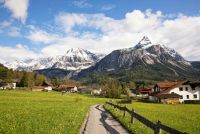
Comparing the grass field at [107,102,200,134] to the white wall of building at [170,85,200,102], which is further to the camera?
the white wall of building at [170,85,200,102]

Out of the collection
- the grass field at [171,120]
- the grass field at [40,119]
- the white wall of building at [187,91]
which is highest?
the white wall of building at [187,91]

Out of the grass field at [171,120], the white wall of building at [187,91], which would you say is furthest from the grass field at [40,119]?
the white wall of building at [187,91]

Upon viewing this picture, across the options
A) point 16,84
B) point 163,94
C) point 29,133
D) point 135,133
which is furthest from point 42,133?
point 16,84

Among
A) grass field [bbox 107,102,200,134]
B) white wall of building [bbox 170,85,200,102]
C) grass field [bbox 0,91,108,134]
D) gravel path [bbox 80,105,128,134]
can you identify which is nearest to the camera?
grass field [bbox 0,91,108,134]

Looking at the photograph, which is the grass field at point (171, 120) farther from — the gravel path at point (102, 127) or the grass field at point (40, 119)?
the grass field at point (40, 119)

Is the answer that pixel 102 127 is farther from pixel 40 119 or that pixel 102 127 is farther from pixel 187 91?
pixel 187 91

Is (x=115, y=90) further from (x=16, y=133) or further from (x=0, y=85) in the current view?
(x=16, y=133)

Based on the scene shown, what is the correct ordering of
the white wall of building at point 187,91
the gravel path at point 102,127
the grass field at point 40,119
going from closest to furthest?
the grass field at point 40,119 < the gravel path at point 102,127 < the white wall of building at point 187,91

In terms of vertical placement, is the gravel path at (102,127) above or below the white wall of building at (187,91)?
below

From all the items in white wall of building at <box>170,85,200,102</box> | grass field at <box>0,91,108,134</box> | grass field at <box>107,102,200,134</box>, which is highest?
white wall of building at <box>170,85,200,102</box>

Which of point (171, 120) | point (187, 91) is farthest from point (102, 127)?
point (187, 91)

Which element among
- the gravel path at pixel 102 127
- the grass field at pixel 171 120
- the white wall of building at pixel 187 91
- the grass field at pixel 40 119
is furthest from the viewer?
the white wall of building at pixel 187 91

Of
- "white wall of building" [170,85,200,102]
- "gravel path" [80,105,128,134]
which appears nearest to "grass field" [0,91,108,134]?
"gravel path" [80,105,128,134]

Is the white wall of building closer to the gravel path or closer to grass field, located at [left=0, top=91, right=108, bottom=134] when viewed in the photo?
grass field, located at [left=0, top=91, right=108, bottom=134]
